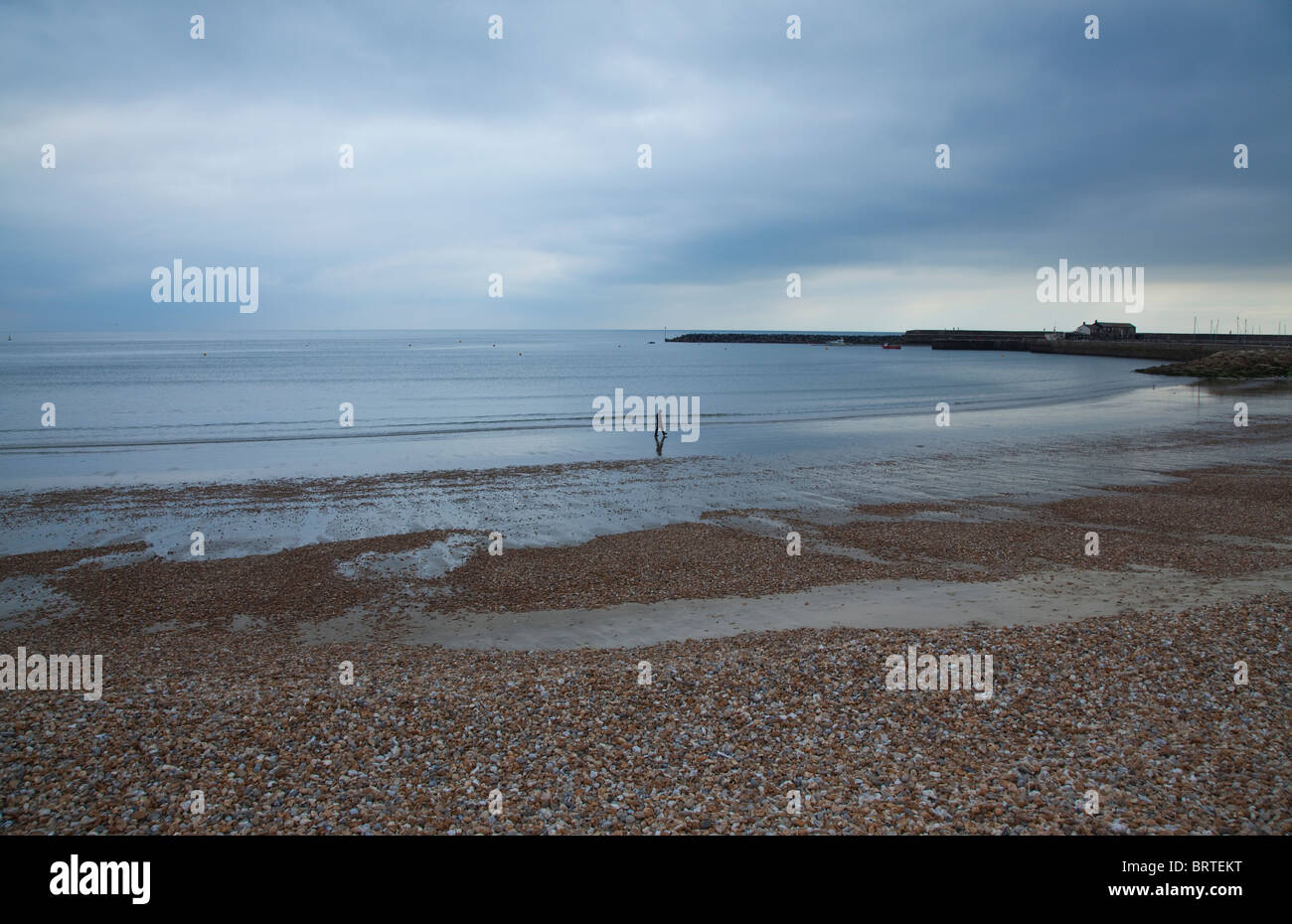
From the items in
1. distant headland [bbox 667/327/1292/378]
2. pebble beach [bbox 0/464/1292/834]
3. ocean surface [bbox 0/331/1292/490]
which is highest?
distant headland [bbox 667/327/1292/378]

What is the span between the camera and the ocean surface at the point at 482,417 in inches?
1336

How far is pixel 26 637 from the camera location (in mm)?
12914

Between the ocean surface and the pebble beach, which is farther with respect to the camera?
the ocean surface

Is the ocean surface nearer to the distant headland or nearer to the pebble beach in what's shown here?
the distant headland

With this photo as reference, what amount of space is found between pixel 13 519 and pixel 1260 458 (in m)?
44.5

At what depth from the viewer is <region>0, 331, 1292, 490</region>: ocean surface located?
33.9m

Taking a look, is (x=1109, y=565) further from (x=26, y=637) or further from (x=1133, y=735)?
(x=26, y=637)

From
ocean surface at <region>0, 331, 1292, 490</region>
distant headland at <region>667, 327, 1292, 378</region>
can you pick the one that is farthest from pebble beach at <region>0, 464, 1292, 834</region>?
distant headland at <region>667, 327, 1292, 378</region>

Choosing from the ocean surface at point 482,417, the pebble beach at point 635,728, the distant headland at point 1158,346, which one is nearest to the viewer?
the pebble beach at point 635,728

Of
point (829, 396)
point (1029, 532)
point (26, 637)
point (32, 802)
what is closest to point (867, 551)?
point (1029, 532)

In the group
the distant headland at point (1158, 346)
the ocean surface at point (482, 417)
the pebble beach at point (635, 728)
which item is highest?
the distant headland at point (1158, 346)

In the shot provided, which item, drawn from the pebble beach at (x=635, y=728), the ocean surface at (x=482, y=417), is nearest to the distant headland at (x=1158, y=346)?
the ocean surface at (x=482, y=417)

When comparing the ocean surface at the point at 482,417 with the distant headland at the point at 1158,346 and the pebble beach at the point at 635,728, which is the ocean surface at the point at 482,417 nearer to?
the distant headland at the point at 1158,346

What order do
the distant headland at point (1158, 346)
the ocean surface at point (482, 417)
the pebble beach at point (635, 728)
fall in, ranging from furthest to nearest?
the distant headland at point (1158, 346) → the ocean surface at point (482, 417) → the pebble beach at point (635, 728)
